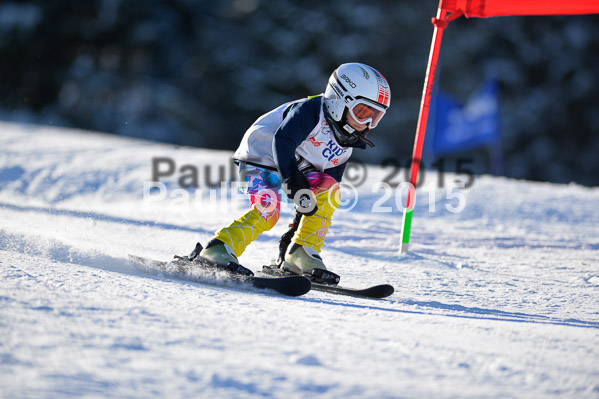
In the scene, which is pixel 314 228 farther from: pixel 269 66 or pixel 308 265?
pixel 269 66

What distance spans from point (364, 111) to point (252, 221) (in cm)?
78

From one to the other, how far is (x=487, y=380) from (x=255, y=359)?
63cm

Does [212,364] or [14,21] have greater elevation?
[14,21]

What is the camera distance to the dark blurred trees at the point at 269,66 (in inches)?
870

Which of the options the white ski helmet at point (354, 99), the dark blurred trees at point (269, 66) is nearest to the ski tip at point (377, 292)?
the white ski helmet at point (354, 99)

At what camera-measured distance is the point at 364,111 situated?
317 cm

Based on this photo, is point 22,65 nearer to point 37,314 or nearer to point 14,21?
point 14,21

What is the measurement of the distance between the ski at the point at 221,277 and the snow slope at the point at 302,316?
0.22ft

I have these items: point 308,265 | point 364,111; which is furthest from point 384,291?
point 364,111

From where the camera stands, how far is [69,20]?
23531mm

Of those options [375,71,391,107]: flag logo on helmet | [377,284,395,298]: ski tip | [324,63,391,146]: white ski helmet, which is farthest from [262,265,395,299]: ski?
[375,71,391,107]: flag logo on helmet

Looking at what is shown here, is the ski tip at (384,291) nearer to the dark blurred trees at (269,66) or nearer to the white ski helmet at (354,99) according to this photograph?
the white ski helmet at (354,99)

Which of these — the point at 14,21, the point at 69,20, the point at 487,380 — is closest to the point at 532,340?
the point at 487,380

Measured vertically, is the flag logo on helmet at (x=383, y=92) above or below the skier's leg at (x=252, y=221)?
above
